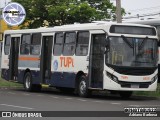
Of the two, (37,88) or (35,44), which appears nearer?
(35,44)

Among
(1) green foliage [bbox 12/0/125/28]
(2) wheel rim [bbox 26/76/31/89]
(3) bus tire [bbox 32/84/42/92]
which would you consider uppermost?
(1) green foliage [bbox 12/0/125/28]

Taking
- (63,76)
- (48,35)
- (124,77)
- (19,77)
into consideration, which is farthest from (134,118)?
(19,77)

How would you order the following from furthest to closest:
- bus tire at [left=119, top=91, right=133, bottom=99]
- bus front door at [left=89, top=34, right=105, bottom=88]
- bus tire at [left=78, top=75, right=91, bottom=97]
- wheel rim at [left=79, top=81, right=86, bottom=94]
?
bus tire at [left=119, top=91, right=133, bottom=99]
wheel rim at [left=79, top=81, right=86, bottom=94]
bus tire at [left=78, top=75, right=91, bottom=97]
bus front door at [left=89, top=34, right=105, bottom=88]

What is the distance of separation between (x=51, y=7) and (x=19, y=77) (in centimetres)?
1148

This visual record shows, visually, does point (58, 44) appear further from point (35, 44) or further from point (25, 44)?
point (25, 44)

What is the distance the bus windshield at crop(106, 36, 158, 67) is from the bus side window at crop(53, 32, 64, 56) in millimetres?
4185

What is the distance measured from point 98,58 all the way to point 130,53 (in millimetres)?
1398

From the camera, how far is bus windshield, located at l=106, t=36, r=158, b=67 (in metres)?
24.0

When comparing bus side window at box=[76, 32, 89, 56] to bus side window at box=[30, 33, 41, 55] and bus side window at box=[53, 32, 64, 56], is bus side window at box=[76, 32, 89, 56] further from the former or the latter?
bus side window at box=[30, 33, 41, 55]

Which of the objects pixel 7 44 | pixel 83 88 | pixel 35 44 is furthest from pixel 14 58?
pixel 83 88

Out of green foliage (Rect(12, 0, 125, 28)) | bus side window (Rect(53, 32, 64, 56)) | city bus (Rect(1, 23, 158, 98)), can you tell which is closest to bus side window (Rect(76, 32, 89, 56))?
city bus (Rect(1, 23, 158, 98))

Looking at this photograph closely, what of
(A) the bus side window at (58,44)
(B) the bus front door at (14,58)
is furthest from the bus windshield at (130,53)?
(B) the bus front door at (14,58)

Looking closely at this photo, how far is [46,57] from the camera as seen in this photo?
29.1 metres

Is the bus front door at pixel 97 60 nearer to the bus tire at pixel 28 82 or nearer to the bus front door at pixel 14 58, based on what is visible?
the bus tire at pixel 28 82
